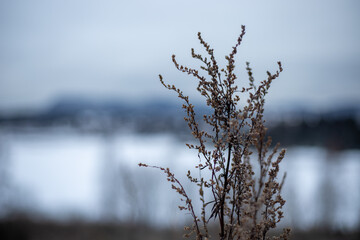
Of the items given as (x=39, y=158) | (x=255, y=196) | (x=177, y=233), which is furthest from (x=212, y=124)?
(x=39, y=158)

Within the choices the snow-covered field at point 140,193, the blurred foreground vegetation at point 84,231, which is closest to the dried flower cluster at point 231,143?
the snow-covered field at point 140,193

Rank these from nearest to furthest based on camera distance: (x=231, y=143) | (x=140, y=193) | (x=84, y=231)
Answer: (x=231, y=143)
(x=84, y=231)
(x=140, y=193)

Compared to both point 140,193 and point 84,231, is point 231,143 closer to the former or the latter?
point 84,231

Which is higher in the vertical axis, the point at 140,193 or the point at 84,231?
the point at 140,193

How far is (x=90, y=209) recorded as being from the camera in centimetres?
2081

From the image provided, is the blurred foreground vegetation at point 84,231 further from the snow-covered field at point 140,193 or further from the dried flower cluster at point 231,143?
the dried flower cluster at point 231,143

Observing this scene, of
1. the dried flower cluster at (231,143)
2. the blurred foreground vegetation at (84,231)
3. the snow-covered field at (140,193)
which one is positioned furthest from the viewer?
the snow-covered field at (140,193)

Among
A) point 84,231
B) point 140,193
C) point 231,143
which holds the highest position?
point 231,143

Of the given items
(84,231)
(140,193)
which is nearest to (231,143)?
(84,231)

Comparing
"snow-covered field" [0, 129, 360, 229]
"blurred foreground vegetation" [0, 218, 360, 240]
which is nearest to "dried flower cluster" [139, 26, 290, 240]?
"snow-covered field" [0, 129, 360, 229]

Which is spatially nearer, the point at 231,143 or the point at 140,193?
the point at 231,143

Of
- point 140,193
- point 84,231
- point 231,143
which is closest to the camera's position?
point 231,143

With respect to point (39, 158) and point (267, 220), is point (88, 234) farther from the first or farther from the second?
point (39, 158)

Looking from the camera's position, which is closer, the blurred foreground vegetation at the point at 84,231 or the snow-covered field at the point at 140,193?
the blurred foreground vegetation at the point at 84,231
